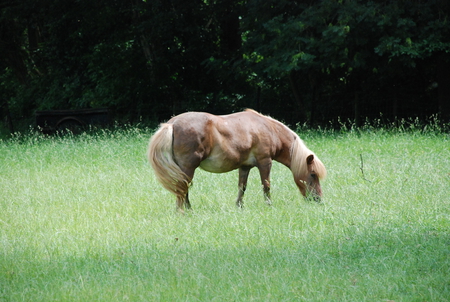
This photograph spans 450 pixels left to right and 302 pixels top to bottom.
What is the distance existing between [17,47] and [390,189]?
21.1 metres

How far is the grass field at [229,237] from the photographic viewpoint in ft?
14.5

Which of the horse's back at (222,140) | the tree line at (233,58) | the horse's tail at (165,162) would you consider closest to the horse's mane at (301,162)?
the horse's back at (222,140)

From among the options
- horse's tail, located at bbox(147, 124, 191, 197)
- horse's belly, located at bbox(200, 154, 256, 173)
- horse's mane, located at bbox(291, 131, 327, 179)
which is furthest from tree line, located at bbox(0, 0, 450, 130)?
horse's tail, located at bbox(147, 124, 191, 197)

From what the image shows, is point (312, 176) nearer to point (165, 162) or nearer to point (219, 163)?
point (219, 163)

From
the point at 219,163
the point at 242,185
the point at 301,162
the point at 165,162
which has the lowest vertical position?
the point at 242,185

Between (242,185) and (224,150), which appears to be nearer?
(224,150)

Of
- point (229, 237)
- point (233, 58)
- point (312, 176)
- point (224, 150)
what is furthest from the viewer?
point (233, 58)

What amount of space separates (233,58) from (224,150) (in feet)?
36.6

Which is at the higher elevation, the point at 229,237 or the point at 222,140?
the point at 222,140

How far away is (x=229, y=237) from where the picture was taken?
19.1 ft

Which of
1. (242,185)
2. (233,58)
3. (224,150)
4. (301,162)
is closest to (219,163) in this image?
(224,150)

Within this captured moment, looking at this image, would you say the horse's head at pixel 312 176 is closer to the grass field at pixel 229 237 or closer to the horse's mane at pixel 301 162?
the horse's mane at pixel 301 162

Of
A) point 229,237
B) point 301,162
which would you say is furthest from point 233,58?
point 229,237

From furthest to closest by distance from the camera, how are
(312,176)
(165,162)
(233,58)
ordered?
(233,58), (312,176), (165,162)
